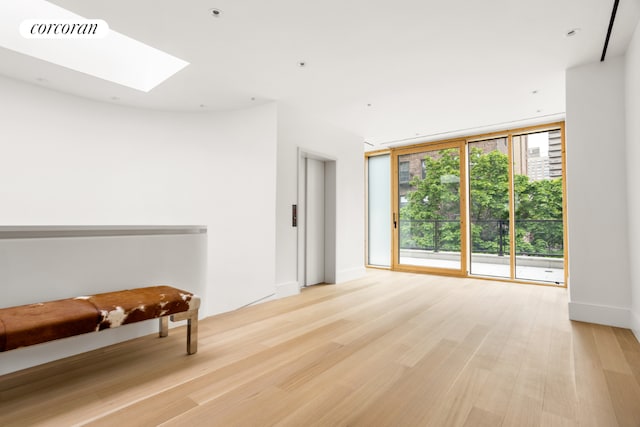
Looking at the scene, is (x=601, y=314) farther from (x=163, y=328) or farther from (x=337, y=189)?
(x=163, y=328)

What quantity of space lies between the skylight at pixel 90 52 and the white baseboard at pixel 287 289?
2896 millimetres

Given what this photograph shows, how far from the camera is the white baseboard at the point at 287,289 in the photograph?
14.5 feet

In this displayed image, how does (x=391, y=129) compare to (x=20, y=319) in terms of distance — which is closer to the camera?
(x=20, y=319)

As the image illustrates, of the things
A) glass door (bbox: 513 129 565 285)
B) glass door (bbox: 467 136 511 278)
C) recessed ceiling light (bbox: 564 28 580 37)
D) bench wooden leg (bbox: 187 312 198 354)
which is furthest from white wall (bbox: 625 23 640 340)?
bench wooden leg (bbox: 187 312 198 354)

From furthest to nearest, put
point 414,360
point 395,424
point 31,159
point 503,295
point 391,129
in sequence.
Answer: point 391,129 → point 503,295 → point 31,159 → point 414,360 → point 395,424

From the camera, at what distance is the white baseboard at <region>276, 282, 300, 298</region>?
4.40 meters

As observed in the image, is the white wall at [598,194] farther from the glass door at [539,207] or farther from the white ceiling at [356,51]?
the glass door at [539,207]

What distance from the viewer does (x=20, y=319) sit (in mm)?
1782

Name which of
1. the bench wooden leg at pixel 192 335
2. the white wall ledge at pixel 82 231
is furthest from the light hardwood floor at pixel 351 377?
the white wall ledge at pixel 82 231

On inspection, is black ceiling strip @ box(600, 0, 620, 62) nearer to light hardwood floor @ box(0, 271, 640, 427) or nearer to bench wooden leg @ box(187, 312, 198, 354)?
light hardwood floor @ box(0, 271, 640, 427)

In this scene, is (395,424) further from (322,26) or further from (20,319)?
(322,26)

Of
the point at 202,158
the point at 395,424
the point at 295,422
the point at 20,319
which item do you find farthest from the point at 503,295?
the point at 20,319

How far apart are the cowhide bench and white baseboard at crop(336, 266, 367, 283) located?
3.32 meters

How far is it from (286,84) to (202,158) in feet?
4.88
